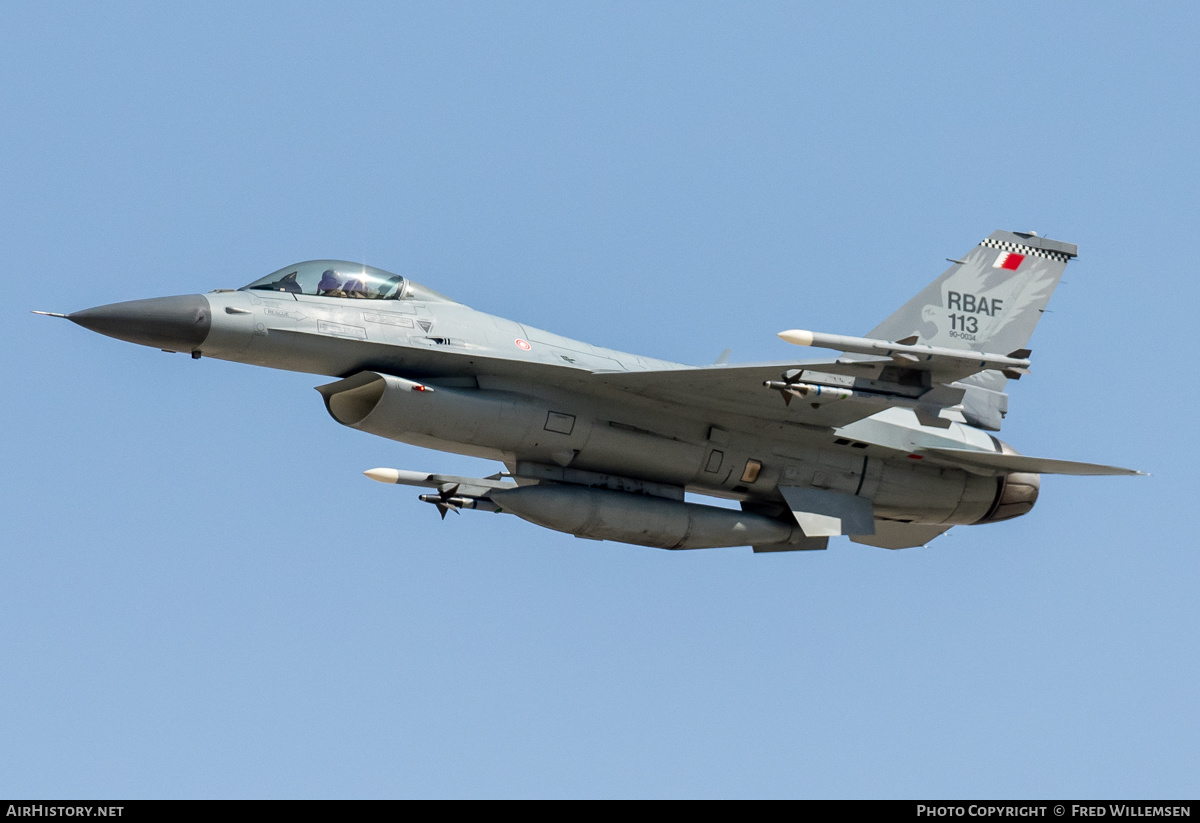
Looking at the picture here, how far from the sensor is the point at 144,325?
45.7 ft

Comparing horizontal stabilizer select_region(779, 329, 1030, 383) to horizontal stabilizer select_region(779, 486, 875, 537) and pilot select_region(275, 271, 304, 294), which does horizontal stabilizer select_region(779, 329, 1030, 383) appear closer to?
horizontal stabilizer select_region(779, 486, 875, 537)

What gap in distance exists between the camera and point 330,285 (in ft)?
48.8

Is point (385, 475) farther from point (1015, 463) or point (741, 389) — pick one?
point (1015, 463)

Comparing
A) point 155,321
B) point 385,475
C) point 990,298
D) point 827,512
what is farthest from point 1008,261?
point 155,321

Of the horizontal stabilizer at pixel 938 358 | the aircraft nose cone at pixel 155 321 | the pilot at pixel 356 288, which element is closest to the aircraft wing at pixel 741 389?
the horizontal stabilizer at pixel 938 358

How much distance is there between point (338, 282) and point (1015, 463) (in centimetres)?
760

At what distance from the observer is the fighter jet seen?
47.5 feet

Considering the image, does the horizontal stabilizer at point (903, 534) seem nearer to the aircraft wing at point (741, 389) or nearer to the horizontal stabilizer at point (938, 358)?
the aircraft wing at point (741, 389)

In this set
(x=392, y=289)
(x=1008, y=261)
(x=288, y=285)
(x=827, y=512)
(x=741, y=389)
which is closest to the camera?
(x=288, y=285)

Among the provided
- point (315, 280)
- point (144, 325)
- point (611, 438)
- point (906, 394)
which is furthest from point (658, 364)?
point (144, 325)

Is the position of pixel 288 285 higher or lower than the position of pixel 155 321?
higher

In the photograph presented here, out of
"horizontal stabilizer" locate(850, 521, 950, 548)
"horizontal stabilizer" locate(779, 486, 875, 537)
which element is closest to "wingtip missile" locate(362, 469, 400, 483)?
"horizontal stabilizer" locate(779, 486, 875, 537)
